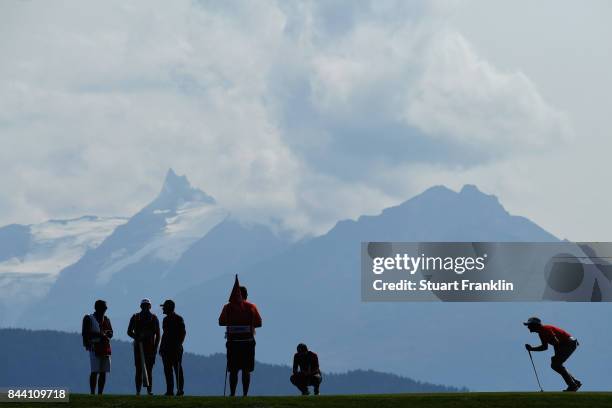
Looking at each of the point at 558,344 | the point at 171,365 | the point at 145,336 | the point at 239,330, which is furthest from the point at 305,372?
the point at 558,344

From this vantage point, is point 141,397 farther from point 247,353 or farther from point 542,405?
point 542,405

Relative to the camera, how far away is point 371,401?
103 feet

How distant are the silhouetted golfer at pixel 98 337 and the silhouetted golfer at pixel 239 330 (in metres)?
3.07

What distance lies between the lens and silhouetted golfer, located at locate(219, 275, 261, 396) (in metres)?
33.0

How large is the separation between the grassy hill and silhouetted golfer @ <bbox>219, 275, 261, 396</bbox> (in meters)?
1.37

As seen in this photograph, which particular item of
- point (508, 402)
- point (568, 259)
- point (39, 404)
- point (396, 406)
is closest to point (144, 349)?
point (39, 404)

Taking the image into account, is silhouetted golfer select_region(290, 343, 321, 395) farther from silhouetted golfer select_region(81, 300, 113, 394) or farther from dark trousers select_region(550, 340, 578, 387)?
dark trousers select_region(550, 340, 578, 387)

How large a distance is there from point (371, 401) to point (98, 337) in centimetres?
744

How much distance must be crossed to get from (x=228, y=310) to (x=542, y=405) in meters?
8.22

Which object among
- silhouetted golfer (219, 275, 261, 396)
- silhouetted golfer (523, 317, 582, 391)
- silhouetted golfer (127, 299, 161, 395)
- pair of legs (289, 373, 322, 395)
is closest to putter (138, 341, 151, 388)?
silhouetted golfer (127, 299, 161, 395)

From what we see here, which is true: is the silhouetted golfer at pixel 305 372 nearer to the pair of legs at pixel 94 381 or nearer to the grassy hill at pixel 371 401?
the grassy hill at pixel 371 401

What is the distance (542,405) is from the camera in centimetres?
3036

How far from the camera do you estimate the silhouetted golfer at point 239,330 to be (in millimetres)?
32969

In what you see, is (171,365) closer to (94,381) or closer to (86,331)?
(94,381)
